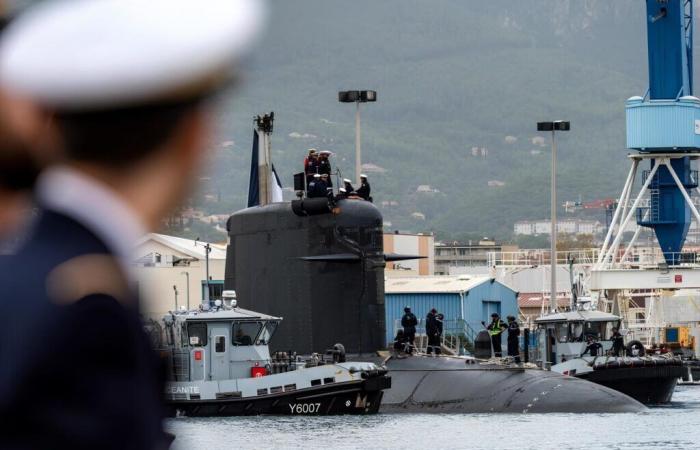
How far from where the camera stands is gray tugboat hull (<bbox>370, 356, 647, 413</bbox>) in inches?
1153

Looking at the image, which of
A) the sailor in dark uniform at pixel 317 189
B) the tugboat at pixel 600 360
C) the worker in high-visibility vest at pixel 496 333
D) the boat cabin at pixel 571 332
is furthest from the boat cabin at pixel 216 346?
the boat cabin at pixel 571 332

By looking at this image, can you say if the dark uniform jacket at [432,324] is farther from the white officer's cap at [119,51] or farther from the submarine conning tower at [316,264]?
the white officer's cap at [119,51]

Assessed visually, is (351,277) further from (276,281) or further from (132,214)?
(132,214)

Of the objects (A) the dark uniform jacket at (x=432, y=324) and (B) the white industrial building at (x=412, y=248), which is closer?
(A) the dark uniform jacket at (x=432, y=324)

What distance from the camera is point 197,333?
30109 mm

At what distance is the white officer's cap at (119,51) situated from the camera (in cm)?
120

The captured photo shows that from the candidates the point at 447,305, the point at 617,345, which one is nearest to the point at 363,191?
the point at 617,345

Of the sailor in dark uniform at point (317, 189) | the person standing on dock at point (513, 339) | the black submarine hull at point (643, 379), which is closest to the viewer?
the sailor in dark uniform at point (317, 189)

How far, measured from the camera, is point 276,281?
2866 centimetres

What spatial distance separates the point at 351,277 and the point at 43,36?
27.1 metres

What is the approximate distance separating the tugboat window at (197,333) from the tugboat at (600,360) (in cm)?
1095

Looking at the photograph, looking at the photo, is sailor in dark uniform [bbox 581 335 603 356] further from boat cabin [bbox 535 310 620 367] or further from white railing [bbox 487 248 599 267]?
white railing [bbox 487 248 599 267]

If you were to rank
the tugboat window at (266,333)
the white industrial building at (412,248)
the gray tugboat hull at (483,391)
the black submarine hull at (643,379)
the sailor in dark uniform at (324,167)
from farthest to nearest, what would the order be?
the white industrial building at (412,248)
the black submarine hull at (643,379)
the gray tugboat hull at (483,391)
the tugboat window at (266,333)
the sailor in dark uniform at (324,167)

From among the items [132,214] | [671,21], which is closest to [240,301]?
[132,214]
